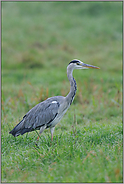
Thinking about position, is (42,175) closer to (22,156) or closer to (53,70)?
(22,156)

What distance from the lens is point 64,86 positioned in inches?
325

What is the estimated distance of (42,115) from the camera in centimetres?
434

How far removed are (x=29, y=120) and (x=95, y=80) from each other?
515cm

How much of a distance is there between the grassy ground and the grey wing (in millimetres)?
313

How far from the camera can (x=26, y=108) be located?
6711 millimetres

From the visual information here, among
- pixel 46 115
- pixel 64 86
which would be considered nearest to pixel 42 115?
pixel 46 115

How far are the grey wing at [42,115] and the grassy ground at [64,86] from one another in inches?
12.3

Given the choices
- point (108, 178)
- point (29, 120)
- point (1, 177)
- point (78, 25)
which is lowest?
point (1, 177)

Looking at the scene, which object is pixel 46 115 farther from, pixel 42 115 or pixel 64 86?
pixel 64 86

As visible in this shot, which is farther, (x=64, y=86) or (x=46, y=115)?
(x=64, y=86)

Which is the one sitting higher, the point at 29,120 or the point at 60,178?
the point at 29,120

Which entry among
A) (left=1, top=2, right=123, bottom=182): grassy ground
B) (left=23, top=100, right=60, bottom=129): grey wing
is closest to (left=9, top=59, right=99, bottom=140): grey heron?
(left=23, top=100, right=60, bottom=129): grey wing

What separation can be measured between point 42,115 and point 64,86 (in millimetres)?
3982

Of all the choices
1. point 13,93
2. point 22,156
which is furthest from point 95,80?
point 22,156
